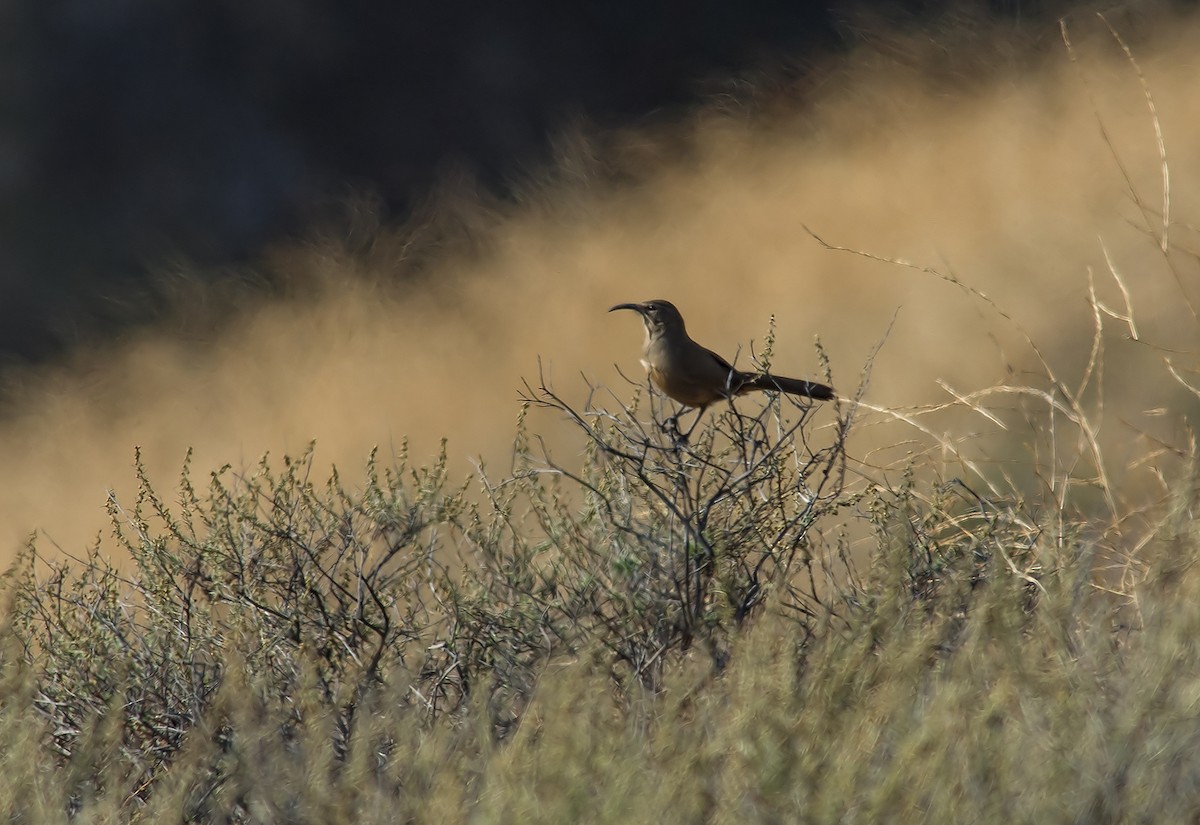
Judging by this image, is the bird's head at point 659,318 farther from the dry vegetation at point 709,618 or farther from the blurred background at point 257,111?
the blurred background at point 257,111

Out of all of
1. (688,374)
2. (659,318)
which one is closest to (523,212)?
(659,318)

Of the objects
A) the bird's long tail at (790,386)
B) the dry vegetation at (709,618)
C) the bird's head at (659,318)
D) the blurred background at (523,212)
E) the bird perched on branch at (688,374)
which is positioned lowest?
the dry vegetation at (709,618)

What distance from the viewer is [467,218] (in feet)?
43.3

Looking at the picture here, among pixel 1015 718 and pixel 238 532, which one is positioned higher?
pixel 238 532

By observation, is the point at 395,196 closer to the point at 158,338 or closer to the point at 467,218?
the point at 467,218

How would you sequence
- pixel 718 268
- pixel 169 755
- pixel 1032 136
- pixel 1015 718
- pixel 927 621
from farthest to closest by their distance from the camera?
1. pixel 718 268
2. pixel 1032 136
3. pixel 169 755
4. pixel 927 621
5. pixel 1015 718

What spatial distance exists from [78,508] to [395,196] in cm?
407

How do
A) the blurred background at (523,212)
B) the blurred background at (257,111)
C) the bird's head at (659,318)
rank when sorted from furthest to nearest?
1. the blurred background at (257,111)
2. the blurred background at (523,212)
3. the bird's head at (659,318)

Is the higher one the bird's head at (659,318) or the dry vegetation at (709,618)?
the bird's head at (659,318)

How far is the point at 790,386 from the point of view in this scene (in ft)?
16.9

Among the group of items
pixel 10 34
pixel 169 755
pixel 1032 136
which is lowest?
pixel 169 755

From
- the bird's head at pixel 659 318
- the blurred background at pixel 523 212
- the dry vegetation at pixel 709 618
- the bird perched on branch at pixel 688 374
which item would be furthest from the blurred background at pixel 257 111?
the bird perched on branch at pixel 688 374

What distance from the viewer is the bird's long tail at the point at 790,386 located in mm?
4934

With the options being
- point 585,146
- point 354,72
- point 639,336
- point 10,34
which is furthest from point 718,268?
point 10,34
